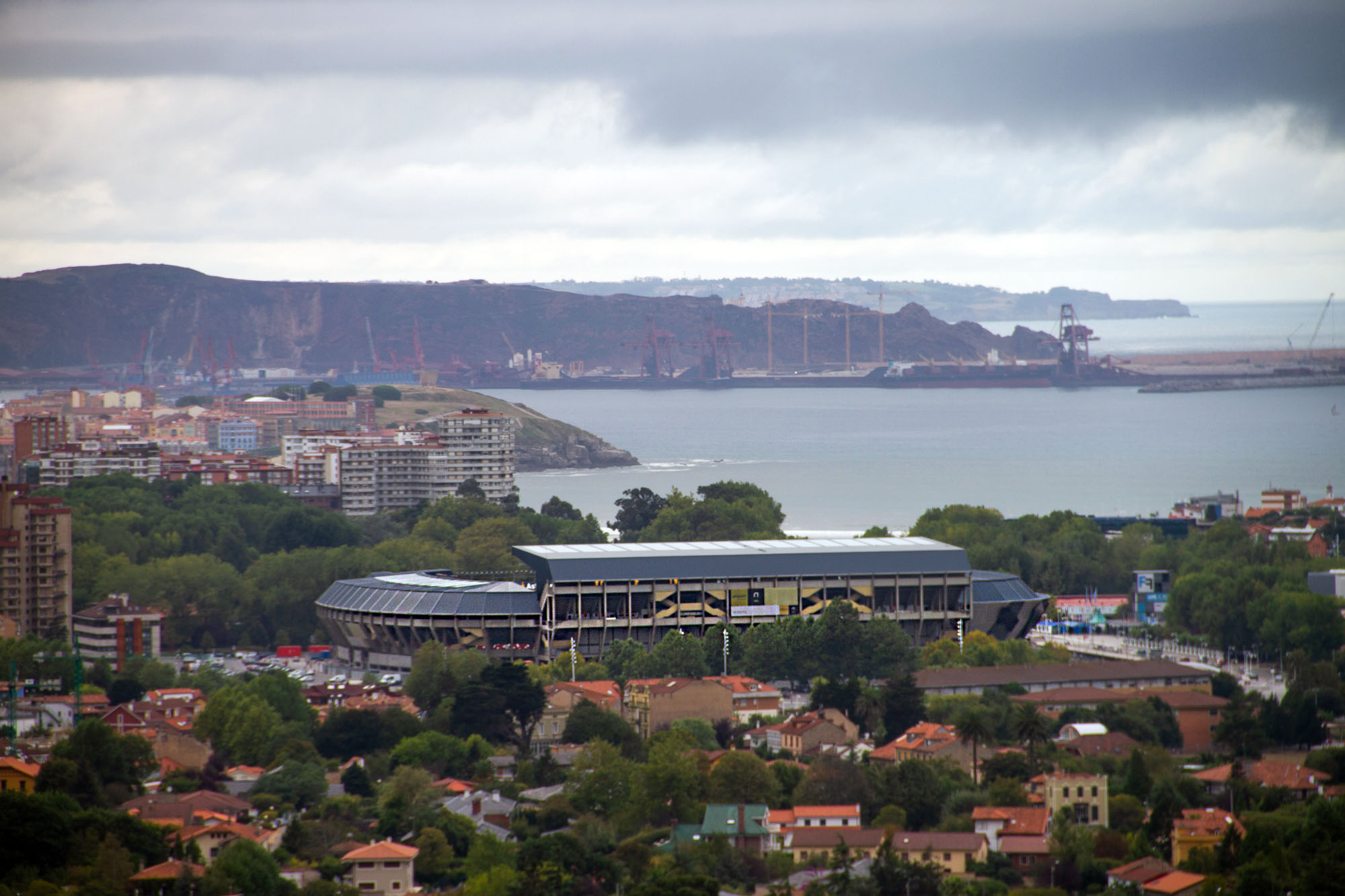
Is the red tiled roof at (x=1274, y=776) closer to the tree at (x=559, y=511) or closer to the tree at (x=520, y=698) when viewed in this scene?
the tree at (x=520, y=698)

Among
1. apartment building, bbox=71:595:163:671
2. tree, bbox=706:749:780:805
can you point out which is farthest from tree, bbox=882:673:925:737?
apartment building, bbox=71:595:163:671

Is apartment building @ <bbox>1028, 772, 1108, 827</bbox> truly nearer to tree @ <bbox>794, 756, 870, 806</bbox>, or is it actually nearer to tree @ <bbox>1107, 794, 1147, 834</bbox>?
tree @ <bbox>1107, 794, 1147, 834</bbox>

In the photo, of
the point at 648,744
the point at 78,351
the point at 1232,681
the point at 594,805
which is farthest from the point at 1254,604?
the point at 78,351

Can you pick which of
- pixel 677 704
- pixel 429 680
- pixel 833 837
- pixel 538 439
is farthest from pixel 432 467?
pixel 833 837

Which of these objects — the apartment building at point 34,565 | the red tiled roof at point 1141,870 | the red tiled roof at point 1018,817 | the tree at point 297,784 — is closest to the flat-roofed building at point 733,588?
the apartment building at point 34,565

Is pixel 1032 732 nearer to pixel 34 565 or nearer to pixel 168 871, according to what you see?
pixel 168 871
